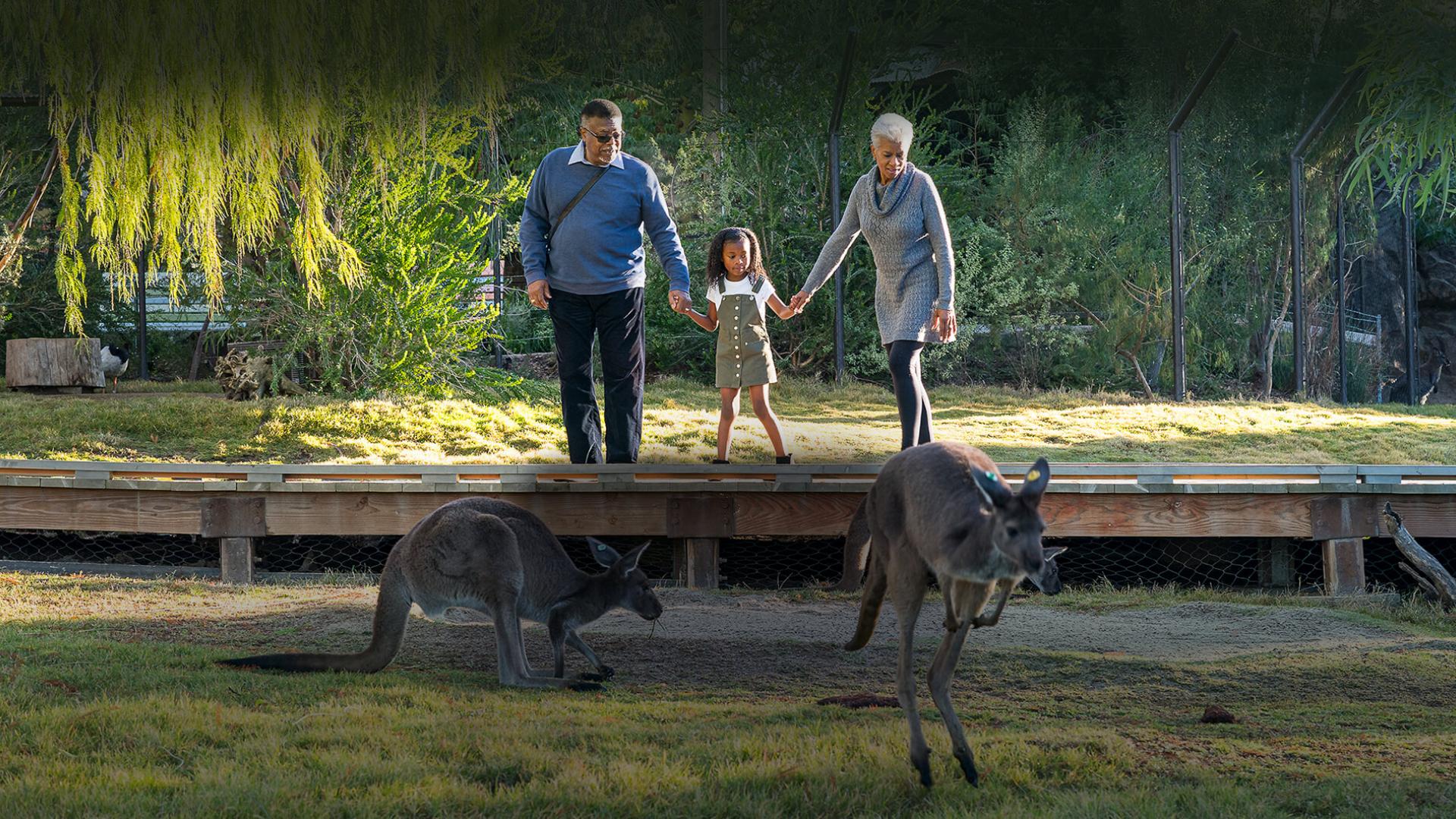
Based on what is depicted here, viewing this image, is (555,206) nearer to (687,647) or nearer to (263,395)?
(687,647)

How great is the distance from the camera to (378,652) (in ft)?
12.1

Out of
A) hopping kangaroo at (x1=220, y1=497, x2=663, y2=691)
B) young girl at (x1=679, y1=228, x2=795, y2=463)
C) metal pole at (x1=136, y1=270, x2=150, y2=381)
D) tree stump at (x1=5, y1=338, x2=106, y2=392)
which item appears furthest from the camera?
metal pole at (x1=136, y1=270, x2=150, y2=381)

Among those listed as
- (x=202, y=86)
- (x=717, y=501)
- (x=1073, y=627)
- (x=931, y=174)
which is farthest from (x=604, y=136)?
(x=931, y=174)

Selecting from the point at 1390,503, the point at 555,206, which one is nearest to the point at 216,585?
the point at 555,206

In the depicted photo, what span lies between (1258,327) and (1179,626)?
7.70m

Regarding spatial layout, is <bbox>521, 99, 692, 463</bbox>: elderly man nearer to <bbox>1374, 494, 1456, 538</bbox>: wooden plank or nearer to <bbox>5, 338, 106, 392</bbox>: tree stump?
<bbox>1374, 494, 1456, 538</bbox>: wooden plank

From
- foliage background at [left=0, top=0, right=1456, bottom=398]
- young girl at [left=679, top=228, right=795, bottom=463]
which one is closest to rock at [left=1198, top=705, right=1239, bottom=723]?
young girl at [left=679, top=228, right=795, bottom=463]

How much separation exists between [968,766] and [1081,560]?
3599 mm

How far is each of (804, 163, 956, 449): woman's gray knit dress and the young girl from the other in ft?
4.57

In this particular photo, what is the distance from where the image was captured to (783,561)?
604 centimetres

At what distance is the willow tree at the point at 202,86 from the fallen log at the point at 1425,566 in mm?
5011

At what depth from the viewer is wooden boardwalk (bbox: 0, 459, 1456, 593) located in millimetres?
5324

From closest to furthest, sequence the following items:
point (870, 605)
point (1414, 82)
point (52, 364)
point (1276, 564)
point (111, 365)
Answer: point (870, 605), point (1276, 564), point (1414, 82), point (52, 364), point (111, 365)

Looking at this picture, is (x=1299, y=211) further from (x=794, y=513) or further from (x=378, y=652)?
(x=378, y=652)
